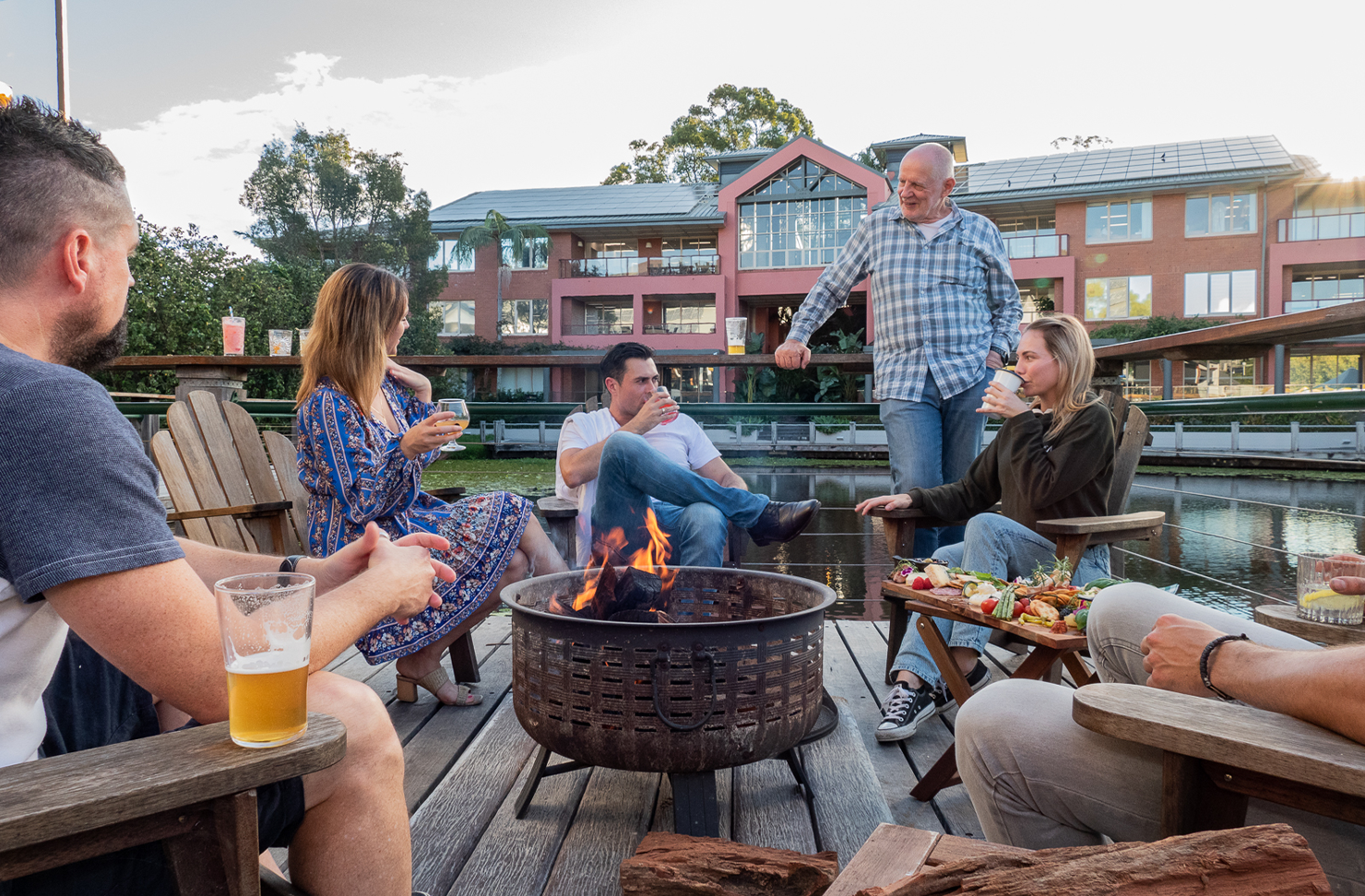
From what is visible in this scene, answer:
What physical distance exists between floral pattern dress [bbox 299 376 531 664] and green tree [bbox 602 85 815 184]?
32.5 meters

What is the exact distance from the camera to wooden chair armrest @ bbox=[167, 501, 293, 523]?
2527mm

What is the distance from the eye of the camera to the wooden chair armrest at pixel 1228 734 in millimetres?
794

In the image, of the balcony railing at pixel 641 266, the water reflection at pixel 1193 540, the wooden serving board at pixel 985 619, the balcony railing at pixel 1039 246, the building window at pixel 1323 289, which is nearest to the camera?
the wooden serving board at pixel 985 619

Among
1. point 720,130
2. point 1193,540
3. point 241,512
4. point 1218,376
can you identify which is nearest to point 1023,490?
point 241,512

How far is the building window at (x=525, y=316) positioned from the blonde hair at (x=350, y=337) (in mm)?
23830

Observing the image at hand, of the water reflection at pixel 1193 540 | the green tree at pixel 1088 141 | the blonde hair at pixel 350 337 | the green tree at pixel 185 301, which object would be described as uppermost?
the green tree at pixel 1088 141

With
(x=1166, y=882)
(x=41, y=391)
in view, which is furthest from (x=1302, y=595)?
(x=41, y=391)

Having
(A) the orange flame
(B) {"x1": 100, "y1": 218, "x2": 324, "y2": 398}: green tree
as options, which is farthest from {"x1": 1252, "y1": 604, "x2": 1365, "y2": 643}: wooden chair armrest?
(B) {"x1": 100, "y1": 218, "x2": 324, "y2": 398}: green tree

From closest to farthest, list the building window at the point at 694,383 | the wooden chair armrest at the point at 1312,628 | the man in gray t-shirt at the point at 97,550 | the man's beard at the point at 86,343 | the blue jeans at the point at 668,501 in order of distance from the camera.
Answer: the man in gray t-shirt at the point at 97,550 < the man's beard at the point at 86,343 < the wooden chair armrest at the point at 1312,628 < the blue jeans at the point at 668,501 < the building window at the point at 694,383

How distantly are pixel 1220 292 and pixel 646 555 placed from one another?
25.3 meters

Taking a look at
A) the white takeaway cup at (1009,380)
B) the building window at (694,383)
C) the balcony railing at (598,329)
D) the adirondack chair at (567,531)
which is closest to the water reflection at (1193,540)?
the adirondack chair at (567,531)

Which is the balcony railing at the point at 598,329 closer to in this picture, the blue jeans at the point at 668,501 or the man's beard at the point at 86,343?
the blue jeans at the point at 668,501

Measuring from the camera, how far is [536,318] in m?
26.2

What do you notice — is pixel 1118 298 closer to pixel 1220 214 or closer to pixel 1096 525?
pixel 1220 214
